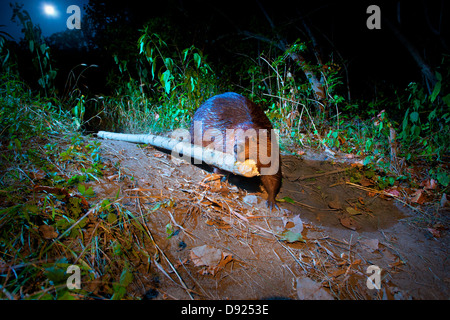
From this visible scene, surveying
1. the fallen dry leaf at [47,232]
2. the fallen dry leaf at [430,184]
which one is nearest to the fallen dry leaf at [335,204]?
the fallen dry leaf at [430,184]

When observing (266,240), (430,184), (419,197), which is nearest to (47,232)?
(266,240)

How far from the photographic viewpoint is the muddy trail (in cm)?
138

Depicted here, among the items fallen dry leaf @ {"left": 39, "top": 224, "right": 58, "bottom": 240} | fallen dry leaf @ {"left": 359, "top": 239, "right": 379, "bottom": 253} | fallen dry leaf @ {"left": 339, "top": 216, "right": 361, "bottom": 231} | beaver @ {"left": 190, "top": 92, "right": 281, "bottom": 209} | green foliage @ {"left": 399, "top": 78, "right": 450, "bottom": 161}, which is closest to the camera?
fallen dry leaf @ {"left": 39, "top": 224, "right": 58, "bottom": 240}

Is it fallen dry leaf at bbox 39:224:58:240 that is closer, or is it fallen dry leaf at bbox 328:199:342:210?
fallen dry leaf at bbox 39:224:58:240

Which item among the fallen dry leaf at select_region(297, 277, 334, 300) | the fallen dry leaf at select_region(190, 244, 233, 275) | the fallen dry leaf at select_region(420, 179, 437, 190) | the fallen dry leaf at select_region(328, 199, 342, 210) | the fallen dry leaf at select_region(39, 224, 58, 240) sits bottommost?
the fallen dry leaf at select_region(328, 199, 342, 210)

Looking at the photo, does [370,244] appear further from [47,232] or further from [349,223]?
[47,232]

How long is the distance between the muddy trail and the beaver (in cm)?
28

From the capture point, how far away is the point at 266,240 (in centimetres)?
182

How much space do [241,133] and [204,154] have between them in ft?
2.67

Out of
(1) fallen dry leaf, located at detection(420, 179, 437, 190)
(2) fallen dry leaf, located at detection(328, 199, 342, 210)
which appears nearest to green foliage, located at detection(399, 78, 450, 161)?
(1) fallen dry leaf, located at detection(420, 179, 437, 190)

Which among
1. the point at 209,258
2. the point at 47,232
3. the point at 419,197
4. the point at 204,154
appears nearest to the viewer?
the point at 47,232

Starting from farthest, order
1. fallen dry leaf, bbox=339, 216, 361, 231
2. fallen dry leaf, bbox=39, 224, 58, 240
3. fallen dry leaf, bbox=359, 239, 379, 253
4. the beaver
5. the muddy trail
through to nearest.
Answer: the beaver < fallen dry leaf, bbox=339, 216, 361, 231 < fallen dry leaf, bbox=359, 239, 379, 253 < the muddy trail < fallen dry leaf, bbox=39, 224, 58, 240

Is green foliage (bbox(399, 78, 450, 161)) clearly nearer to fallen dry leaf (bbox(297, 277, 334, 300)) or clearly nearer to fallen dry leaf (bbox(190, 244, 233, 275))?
fallen dry leaf (bbox(297, 277, 334, 300))
